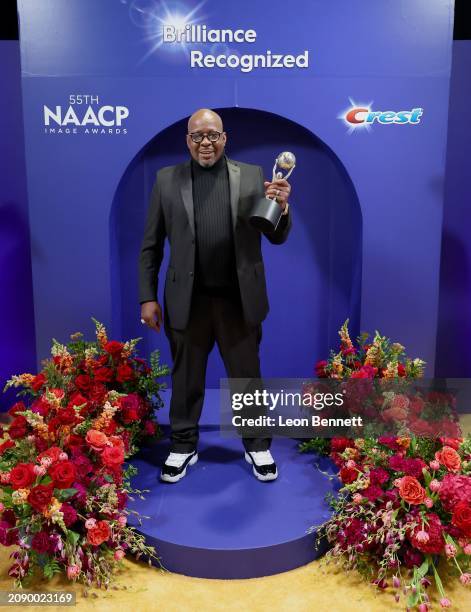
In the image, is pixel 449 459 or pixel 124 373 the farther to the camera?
pixel 124 373

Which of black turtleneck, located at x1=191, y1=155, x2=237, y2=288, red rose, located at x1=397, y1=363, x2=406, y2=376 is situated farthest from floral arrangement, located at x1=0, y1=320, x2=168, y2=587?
red rose, located at x1=397, y1=363, x2=406, y2=376

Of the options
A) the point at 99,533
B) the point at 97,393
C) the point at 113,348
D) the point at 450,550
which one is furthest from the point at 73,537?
the point at 450,550

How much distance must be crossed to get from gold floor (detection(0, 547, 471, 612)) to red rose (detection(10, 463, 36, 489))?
0.50 metres

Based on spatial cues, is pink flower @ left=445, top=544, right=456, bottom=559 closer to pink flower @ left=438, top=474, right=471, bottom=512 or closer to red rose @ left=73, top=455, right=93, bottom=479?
pink flower @ left=438, top=474, right=471, bottom=512

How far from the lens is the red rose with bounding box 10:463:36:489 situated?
2.77 meters

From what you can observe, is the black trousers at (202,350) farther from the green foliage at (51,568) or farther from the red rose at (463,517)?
the red rose at (463,517)

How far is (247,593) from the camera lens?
2.94 metres

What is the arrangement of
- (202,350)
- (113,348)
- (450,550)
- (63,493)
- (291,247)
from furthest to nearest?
(291,247)
(113,348)
(202,350)
(63,493)
(450,550)

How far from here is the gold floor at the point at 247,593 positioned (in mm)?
2828

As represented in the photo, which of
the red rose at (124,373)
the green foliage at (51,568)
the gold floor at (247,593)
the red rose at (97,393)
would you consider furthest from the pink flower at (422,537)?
the red rose at (124,373)

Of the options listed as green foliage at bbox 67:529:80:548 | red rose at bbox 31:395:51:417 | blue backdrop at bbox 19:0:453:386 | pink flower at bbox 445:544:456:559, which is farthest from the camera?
blue backdrop at bbox 19:0:453:386

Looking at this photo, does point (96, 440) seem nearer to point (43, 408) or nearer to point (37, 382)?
point (43, 408)

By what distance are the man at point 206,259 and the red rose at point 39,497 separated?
92cm

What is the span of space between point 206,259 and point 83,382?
105cm
